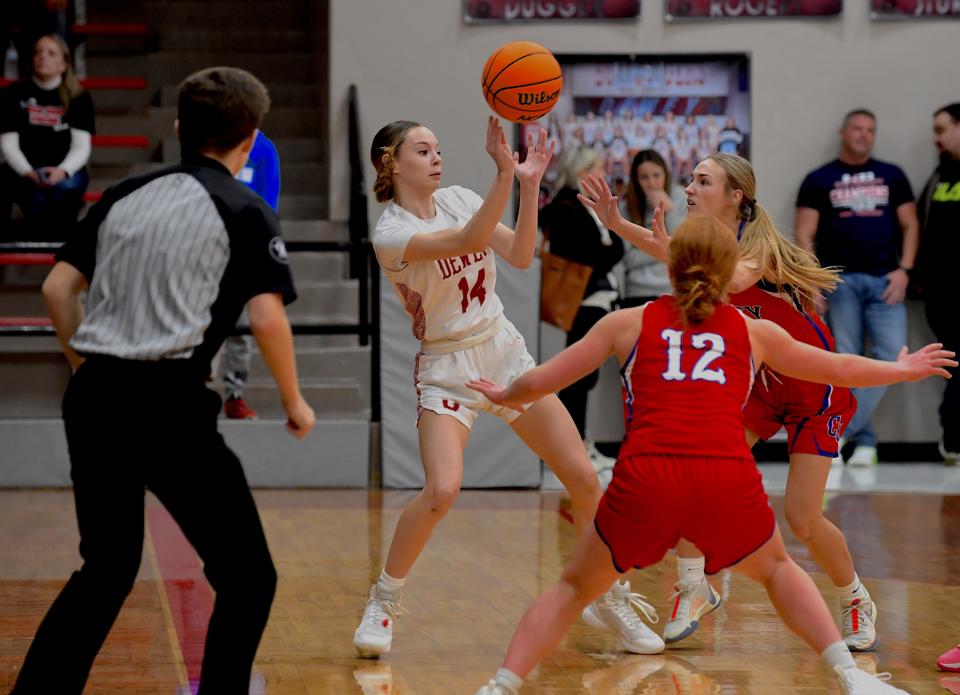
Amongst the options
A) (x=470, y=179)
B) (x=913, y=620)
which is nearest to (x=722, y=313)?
(x=913, y=620)

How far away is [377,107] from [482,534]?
165 inches

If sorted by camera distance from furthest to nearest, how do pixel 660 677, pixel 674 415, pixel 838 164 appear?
pixel 838 164
pixel 660 677
pixel 674 415

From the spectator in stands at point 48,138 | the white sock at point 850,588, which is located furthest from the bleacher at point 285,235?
the white sock at point 850,588

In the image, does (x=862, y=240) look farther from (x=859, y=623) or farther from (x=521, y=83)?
(x=859, y=623)

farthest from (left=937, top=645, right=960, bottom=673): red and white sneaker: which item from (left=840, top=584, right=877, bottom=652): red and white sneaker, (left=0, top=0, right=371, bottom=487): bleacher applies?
(left=0, top=0, right=371, bottom=487): bleacher

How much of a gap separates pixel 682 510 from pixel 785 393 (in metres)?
1.40

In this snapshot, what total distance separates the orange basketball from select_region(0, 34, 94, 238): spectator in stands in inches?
197

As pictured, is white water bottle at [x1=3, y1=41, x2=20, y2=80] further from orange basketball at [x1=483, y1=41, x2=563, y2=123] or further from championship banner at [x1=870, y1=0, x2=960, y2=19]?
orange basketball at [x1=483, y1=41, x2=563, y2=123]

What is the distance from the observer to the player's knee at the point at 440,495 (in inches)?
184

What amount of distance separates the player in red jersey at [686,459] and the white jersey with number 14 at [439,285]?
1.07 m

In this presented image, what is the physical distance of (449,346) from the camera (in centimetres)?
497

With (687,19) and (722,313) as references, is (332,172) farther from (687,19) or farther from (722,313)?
(722,313)

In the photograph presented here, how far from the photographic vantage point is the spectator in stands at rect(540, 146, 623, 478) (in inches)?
356

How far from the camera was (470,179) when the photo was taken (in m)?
10.2
